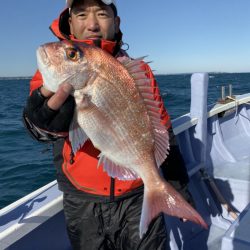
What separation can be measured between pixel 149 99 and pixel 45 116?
2.00 ft

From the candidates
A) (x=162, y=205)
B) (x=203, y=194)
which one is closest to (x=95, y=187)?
(x=162, y=205)

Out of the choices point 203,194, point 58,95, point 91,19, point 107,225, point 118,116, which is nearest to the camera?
point 58,95

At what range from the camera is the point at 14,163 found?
913cm

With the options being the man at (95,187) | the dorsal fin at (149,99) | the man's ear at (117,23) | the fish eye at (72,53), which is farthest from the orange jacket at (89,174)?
the fish eye at (72,53)

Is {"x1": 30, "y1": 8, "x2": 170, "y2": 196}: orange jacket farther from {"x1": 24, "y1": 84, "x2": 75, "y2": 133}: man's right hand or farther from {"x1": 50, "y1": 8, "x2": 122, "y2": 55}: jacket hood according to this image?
{"x1": 24, "y1": 84, "x2": 75, "y2": 133}: man's right hand

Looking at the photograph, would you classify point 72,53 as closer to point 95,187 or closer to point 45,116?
point 45,116

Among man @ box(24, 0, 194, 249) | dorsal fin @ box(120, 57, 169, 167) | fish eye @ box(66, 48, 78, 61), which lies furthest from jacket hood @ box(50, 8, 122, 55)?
fish eye @ box(66, 48, 78, 61)

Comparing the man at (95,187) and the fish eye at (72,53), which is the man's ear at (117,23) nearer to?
the man at (95,187)

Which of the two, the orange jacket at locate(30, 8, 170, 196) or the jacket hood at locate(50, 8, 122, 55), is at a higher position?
the jacket hood at locate(50, 8, 122, 55)

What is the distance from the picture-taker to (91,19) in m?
2.26

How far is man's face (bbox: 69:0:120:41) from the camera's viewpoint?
226 centimetres

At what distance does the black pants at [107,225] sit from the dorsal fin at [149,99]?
0.61 m

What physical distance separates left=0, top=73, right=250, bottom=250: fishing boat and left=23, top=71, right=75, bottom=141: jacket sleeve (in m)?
0.88

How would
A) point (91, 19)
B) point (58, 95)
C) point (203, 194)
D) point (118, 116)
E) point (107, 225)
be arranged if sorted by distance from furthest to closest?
point (203, 194)
point (107, 225)
point (91, 19)
point (118, 116)
point (58, 95)
